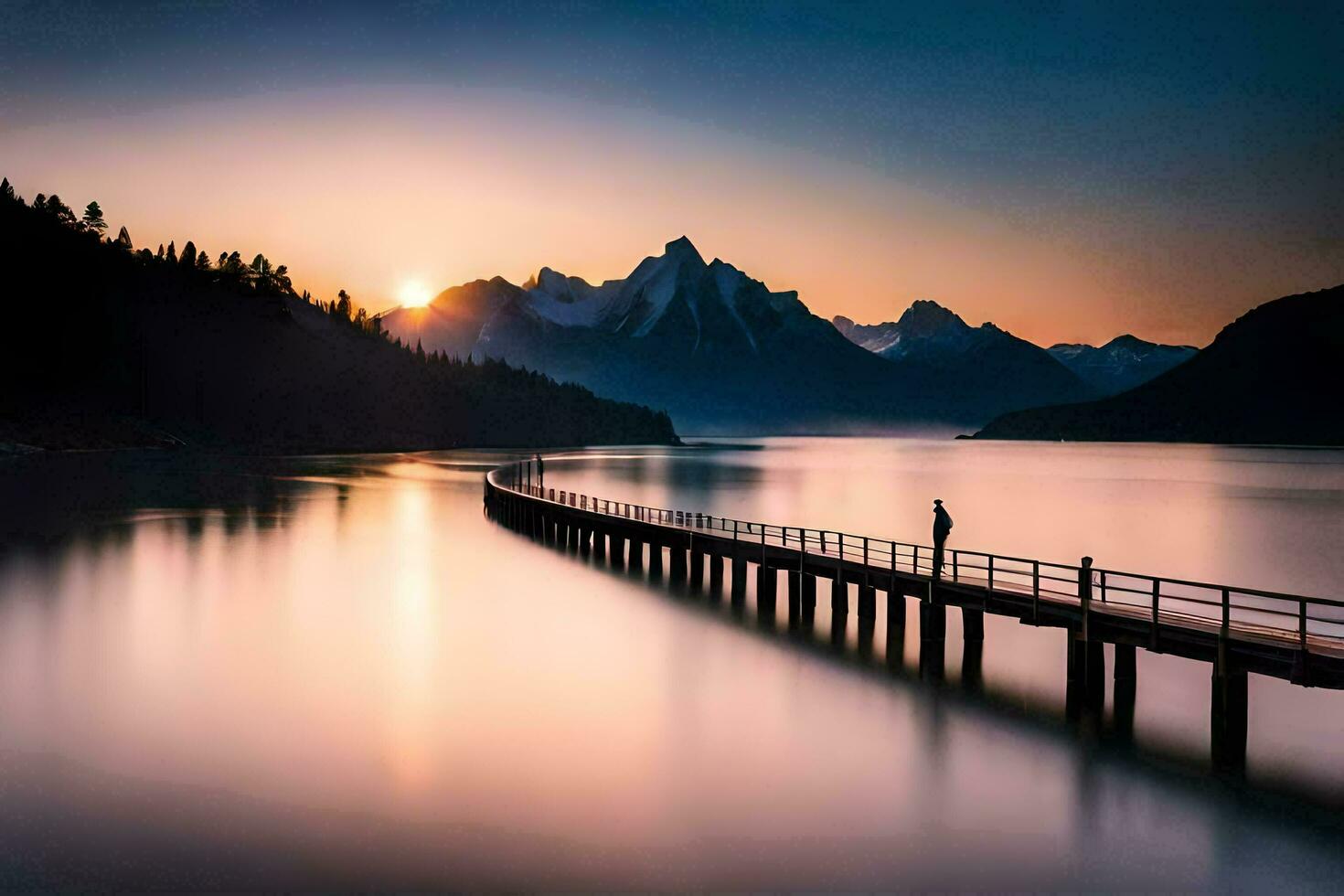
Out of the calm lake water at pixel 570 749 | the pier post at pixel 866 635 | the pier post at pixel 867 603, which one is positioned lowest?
the calm lake water at pixel 570 749

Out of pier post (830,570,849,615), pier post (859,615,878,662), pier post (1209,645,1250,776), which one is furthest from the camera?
pier post (830,570,849,615)

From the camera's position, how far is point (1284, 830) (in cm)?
→ 1825

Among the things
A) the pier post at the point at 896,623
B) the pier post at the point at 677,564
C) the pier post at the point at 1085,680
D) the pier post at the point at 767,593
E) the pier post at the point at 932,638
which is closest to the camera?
the pier post at the point at 1085,680

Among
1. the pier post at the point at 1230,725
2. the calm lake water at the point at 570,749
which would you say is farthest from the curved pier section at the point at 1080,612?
the calm lake water at the point at 570,749

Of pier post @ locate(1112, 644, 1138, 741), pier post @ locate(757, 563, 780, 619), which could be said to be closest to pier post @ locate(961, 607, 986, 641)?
pier post @ locate(1112, 644, 1138, 741)

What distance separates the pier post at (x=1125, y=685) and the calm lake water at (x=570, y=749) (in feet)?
1.73

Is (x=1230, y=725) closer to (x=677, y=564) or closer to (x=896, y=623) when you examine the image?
(x=896, y=623)

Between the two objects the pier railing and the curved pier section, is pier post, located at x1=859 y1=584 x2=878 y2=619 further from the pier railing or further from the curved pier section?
the pier railing

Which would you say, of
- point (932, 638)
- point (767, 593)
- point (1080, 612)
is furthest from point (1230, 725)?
point (767, 593)

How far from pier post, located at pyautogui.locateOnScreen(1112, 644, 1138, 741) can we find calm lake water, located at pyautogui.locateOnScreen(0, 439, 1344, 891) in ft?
1.73

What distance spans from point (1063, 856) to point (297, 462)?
549 feet

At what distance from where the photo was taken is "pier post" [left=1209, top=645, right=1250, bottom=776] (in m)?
20.7

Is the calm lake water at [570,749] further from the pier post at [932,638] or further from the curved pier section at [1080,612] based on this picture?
the curved pier section at [1080,612]

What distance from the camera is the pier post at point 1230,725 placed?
67.8 ft
